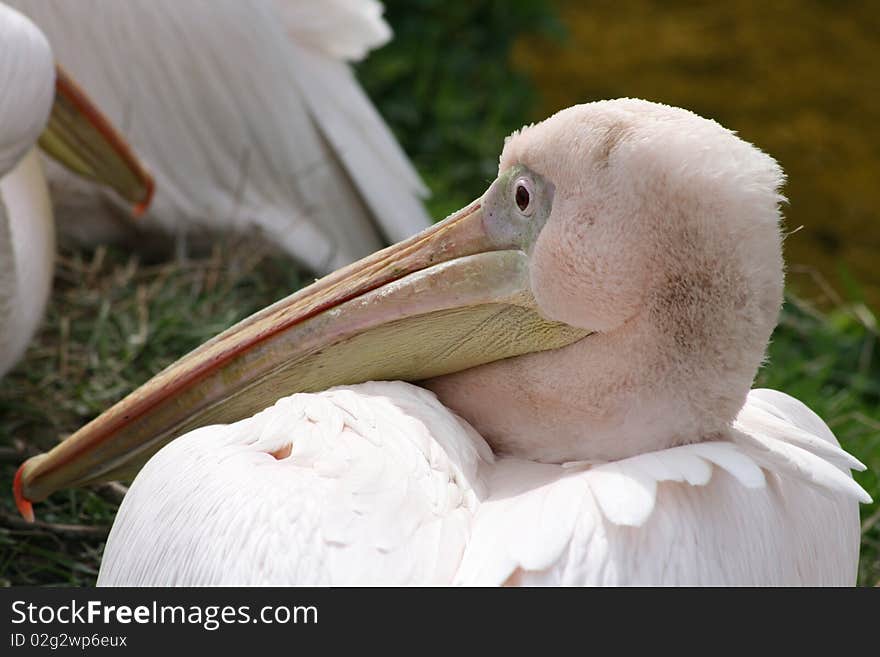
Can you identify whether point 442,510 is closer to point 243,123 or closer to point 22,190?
point 22,190

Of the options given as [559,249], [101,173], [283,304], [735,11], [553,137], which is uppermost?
[553,137]

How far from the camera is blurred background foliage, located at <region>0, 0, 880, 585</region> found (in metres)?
2.72

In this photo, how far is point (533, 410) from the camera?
1.82m

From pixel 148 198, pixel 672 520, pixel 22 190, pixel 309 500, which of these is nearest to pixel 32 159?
pixel 22 190

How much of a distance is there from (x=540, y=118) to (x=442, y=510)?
139 inches

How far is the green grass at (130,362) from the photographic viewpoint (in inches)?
93.7

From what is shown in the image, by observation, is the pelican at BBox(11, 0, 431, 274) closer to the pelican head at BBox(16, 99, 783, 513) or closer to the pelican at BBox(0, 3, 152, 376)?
the pelican at BBox(0, 3, 152, 376)

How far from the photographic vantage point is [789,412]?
1.97 meters

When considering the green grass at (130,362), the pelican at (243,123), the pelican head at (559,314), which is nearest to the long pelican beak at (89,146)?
the green grass at (130,362)

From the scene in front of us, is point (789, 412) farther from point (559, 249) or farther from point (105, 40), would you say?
point (105, 40)

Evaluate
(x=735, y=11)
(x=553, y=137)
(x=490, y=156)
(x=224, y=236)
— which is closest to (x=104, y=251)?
(x=224, y=236)

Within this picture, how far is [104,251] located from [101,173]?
49 cm
